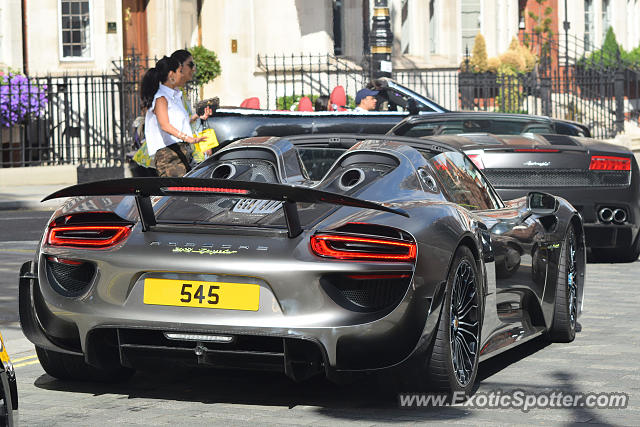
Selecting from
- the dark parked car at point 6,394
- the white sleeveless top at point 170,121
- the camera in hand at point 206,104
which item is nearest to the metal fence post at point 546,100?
the camera in hand at point 206,104

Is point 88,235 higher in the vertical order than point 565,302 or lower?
higher

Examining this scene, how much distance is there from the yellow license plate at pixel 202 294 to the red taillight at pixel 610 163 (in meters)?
6.48

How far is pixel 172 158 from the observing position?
1140cm

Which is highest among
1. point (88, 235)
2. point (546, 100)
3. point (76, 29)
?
point (76, 29)

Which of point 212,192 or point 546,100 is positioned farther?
point 546,100

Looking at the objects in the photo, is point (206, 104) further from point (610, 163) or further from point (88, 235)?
point (88, 235)

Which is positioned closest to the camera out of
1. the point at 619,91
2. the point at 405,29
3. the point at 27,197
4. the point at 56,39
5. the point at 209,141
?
the point at 209,141

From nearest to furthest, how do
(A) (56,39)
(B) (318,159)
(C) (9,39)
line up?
(B) (318,159) < (C) (9,39) < (A) (56,39)

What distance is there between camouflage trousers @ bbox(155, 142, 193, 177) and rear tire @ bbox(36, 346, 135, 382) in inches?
197

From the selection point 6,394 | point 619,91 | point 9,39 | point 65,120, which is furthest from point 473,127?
point 619,91

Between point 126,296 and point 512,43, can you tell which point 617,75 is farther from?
point 126,296

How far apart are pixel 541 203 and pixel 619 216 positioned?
4.29 metres

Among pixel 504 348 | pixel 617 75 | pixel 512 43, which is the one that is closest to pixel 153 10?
pixel 617 75

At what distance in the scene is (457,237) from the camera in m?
6.06
